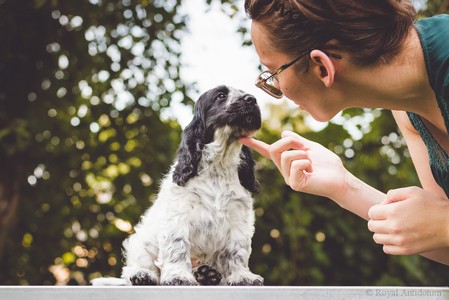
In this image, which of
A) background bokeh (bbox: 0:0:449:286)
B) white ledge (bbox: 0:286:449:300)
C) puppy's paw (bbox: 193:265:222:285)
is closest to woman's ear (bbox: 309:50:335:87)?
white ledge (bbox: 0:286:449:300)

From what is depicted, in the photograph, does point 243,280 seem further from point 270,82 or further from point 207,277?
point 270,82

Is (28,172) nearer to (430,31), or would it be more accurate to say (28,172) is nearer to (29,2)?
(29,2)

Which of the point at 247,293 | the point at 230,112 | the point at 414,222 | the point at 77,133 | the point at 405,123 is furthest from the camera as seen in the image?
the point at 77,133

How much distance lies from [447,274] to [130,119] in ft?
10.3

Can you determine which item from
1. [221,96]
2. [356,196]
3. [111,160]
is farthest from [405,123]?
[111,160]

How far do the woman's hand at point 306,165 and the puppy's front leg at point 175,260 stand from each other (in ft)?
1.47

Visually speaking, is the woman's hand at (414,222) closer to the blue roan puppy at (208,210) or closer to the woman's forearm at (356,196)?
the woman's forearm at (356,196)

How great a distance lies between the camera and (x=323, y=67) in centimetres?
197

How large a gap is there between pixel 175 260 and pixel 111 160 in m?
3.23

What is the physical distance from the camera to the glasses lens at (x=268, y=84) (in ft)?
7.06

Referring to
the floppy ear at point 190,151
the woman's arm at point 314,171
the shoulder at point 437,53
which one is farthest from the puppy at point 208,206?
the shoulder at point 437,53

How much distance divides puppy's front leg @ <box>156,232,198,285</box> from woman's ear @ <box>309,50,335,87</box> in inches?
30.3

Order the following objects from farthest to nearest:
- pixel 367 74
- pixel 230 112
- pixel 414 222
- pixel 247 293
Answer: pixel 230 112 < pixel 367 74 < pixel 414 222 < pixel 247 293

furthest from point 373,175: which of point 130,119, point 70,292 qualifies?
point 70,292
